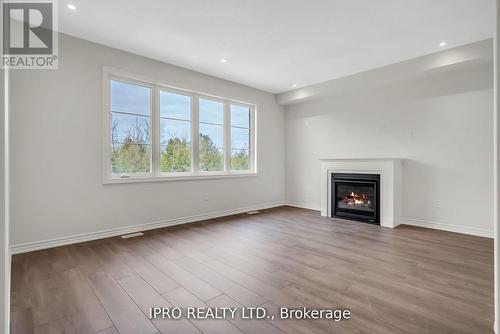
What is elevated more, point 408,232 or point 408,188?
point 408,188

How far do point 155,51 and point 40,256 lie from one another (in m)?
3.13

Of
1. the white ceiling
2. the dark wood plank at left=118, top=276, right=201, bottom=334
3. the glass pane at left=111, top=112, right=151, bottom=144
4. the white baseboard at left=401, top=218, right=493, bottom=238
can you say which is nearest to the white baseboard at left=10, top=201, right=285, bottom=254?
the glass pane at left=111, top=112, right=151, bottom=144

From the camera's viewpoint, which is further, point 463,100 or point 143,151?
point 143,151

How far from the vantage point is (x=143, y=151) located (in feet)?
13.7

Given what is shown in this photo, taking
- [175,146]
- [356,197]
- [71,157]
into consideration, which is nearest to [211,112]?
[175,146]

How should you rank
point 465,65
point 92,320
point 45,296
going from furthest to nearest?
point 465,65
point 45,296
point 92,320

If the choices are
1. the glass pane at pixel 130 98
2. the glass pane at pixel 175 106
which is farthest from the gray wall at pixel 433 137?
the glass pane at pixel 130 98

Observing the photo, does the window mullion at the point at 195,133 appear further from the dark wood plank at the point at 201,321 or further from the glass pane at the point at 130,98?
the dark wood plank at the point at 201,321

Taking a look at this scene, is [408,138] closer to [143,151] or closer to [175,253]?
[175,253]

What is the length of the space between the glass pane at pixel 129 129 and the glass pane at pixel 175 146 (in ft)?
0.94

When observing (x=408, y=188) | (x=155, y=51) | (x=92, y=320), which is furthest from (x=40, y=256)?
(x=408, y=188)

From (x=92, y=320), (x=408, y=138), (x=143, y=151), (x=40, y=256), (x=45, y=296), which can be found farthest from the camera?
(x=408, y=138)

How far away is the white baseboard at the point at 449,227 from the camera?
12.3 feet

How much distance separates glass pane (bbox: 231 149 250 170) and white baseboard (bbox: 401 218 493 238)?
3.28 meters
